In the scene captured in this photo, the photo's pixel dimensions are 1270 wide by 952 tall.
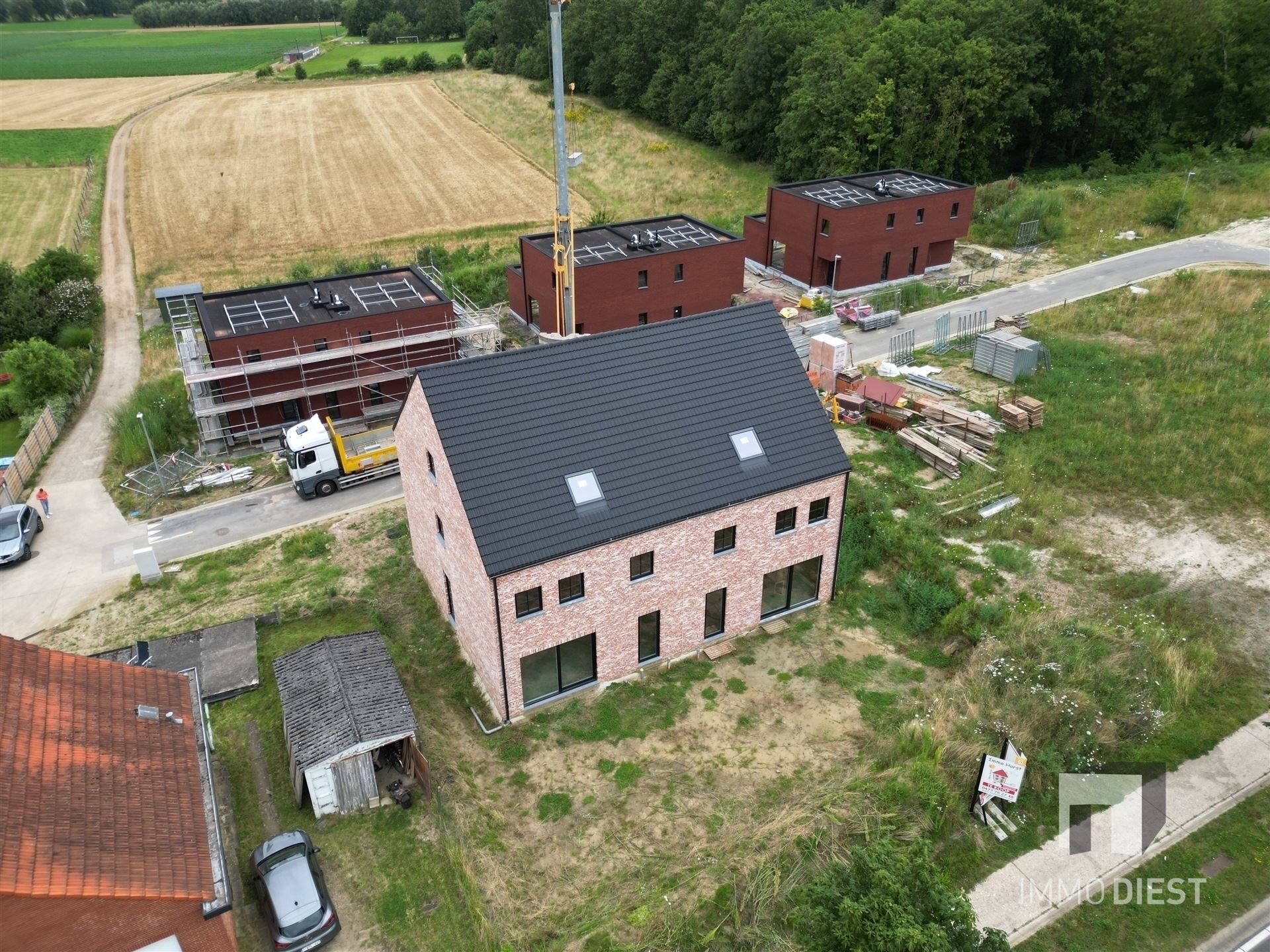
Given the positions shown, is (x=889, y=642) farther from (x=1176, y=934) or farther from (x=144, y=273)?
(x=144, y=273)

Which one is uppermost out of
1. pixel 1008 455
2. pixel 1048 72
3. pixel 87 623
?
pixel 1048 72

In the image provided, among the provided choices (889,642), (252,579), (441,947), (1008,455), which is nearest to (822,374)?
(1008,455)

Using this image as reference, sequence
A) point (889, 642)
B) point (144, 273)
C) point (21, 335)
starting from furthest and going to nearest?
point (144, 273) < point (21, 335) < point (889, 642)

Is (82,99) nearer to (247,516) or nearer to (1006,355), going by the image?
(247,516)

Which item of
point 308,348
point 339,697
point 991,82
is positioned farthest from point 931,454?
point 991,82

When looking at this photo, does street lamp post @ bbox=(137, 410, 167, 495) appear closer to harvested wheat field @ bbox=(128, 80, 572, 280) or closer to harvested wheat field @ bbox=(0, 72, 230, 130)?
harvested wheat field @ bbox=(128, 80, 572, 280)

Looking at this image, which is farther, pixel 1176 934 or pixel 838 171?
pixel 838 171
